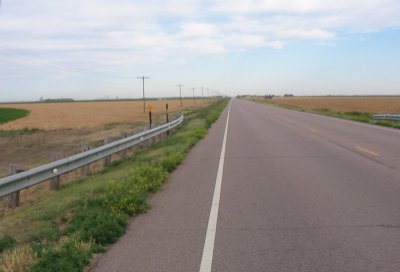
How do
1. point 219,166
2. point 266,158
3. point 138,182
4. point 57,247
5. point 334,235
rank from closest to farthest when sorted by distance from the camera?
point 57,247 → point 334,235 → point 138,182 → point 219,166 → point 266,158

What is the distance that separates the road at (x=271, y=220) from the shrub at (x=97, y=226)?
0.21 meters

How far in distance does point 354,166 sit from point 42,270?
30.8 ft

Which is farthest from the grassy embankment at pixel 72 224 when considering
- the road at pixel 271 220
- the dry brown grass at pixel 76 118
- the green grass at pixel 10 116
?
the green grass at pixel 10 116

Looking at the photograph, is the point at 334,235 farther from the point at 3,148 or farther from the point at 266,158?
the point at 3,148

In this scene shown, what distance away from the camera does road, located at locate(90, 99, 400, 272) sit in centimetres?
547

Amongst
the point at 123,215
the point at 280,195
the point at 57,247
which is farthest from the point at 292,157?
the point at 57,247

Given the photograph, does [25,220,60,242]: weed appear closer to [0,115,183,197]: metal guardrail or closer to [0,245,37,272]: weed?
[0,245,37,272]: weed

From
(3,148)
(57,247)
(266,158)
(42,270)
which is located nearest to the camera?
(42,270)

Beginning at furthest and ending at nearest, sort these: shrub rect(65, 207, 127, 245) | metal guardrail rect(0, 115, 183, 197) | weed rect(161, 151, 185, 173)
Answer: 1. weed rect(161, 151, 185, 173)
2. metal guardrail rect(0, 115, 183, 197)
3. shrub rect(65, 207, 127, 245)

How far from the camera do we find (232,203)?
853cm

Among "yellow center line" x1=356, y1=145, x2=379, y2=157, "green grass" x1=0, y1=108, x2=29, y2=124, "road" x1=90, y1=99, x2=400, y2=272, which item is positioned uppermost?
"road" x1=90, y1=99, x2=400, y2=272

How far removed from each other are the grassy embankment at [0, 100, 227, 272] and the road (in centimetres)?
28

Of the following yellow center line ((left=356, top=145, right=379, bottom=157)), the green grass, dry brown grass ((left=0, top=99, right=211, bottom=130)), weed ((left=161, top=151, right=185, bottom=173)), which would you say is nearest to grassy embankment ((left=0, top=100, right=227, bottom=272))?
weed ((left=161, top=151, right=185, bottom=173))

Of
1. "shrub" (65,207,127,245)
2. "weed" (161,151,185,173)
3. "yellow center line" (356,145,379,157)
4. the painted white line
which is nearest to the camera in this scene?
the painted white line
